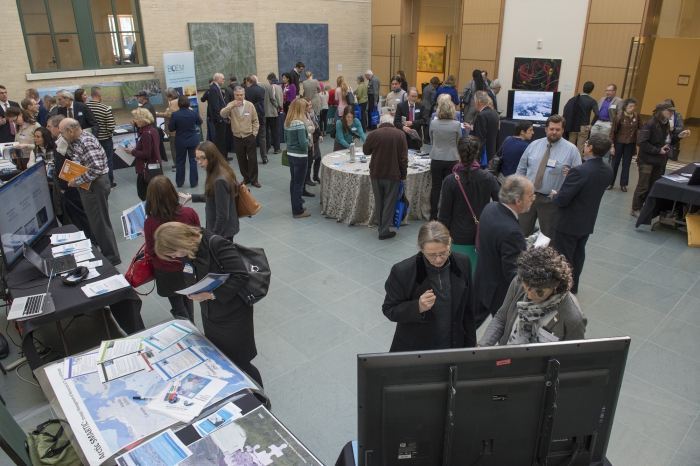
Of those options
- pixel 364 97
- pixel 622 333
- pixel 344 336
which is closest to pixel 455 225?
pixel 344 336

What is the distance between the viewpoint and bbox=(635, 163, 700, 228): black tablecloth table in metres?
5.95

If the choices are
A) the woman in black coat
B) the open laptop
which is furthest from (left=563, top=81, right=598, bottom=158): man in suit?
the open laptop

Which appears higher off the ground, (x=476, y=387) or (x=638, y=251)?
(x=476, y=387)

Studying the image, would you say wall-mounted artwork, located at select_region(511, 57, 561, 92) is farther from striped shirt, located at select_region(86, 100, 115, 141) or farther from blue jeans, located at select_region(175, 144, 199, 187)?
striped shirt, located at select_region(86, 100, 115, 141)

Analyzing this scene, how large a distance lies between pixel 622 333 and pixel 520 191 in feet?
6.49

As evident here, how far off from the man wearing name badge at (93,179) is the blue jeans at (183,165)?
8.96 feet

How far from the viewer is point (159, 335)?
2.89 meters

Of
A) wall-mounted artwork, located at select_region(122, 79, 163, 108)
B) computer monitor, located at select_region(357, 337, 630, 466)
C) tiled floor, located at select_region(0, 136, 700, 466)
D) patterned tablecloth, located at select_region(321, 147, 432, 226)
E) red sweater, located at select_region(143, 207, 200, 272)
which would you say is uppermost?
wall-mounted artwork, located at select_region(122, 79, 163, 108)

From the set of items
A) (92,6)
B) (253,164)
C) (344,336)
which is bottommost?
(344,336)

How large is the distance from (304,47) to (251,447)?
12436 millimetres

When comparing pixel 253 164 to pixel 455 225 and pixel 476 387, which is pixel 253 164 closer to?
pixel 455 225

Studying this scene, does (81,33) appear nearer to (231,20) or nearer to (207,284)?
(231,20)

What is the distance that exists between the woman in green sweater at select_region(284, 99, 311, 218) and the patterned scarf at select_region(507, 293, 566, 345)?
4.43 meters

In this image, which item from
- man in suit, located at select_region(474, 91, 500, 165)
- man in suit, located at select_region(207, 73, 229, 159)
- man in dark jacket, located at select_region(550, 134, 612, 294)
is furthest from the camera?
man in suit, located at select_region(207, 73, 229, 159)
